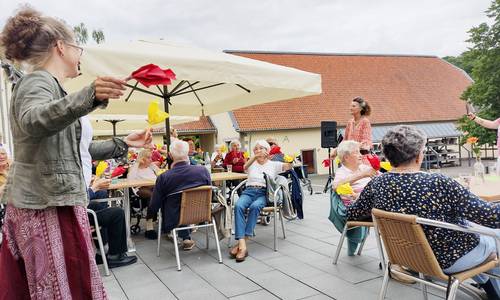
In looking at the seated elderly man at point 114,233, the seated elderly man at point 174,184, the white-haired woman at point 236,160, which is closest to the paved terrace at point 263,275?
the seated elderly man at point 114,233

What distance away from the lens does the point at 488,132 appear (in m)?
20.4

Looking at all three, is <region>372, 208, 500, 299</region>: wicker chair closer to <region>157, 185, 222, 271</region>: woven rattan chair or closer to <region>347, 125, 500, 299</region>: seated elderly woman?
<region>347, 125, 500, 299</region>: seated elderly woman

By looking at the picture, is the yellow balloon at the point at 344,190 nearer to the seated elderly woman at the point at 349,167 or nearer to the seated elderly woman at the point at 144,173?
the seated elderly woman at the point at 349,167

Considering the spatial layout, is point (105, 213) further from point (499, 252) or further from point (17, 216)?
point (499, 252)

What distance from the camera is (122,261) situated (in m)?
4.20

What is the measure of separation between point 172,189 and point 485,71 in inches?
900

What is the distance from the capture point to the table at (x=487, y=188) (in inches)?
107

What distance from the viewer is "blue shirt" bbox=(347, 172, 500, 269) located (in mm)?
2094

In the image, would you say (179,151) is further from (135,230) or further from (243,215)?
(135,230)

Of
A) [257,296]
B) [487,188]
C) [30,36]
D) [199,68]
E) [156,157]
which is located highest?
[199,68]

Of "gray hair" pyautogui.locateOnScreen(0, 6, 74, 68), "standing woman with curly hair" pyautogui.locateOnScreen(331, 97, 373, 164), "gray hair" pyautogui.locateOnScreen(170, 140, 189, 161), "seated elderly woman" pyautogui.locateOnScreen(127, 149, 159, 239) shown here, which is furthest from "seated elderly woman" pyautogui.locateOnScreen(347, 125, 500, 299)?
"seated elderly woman" pyautogui.locateOnScreen(127, 149, 159, 239)

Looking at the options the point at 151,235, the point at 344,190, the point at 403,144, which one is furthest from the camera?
the point at 151,235

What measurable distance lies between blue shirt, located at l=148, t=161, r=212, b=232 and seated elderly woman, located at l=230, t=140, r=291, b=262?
660 millimetres

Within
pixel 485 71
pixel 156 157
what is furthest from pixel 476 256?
pixel 485 71
